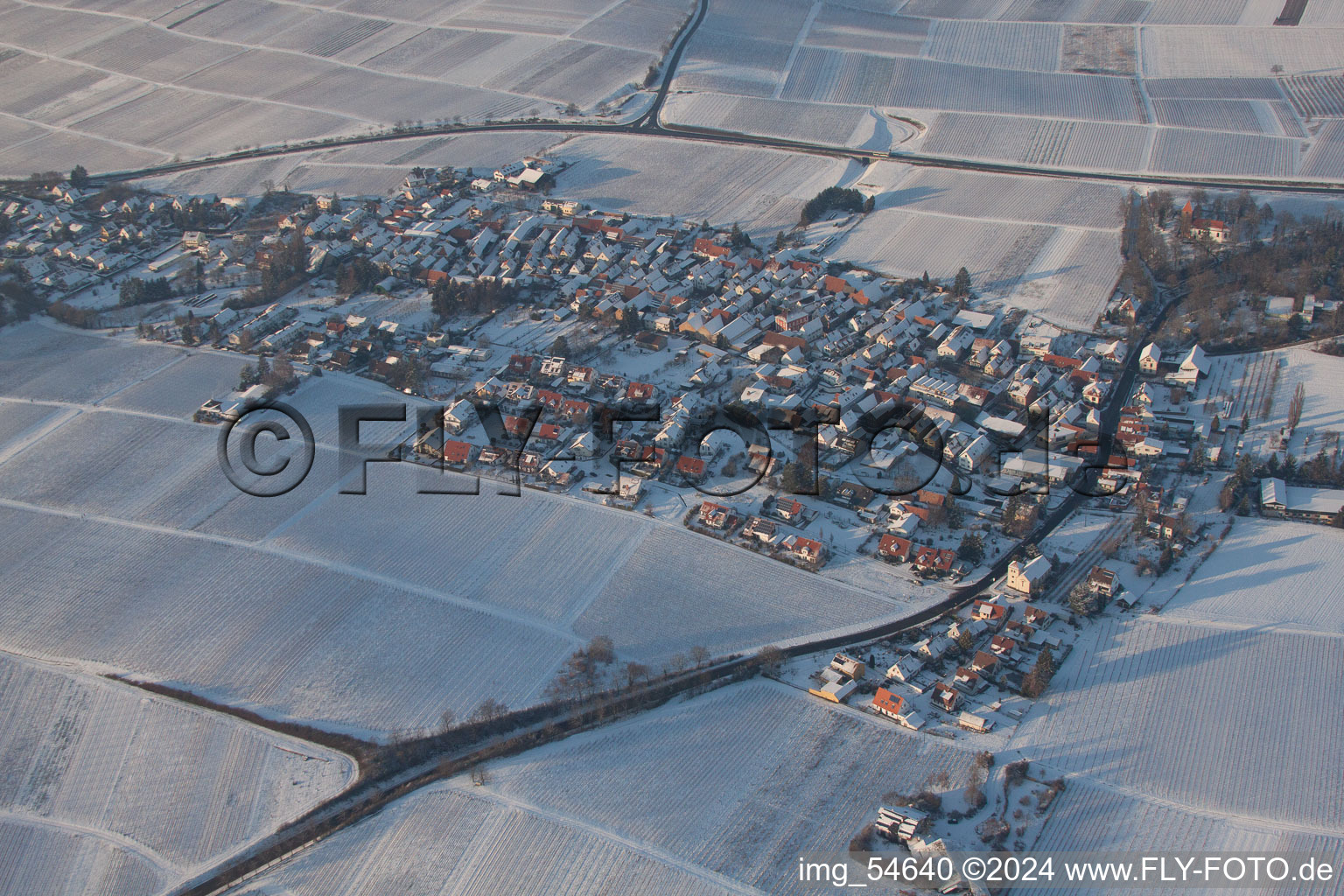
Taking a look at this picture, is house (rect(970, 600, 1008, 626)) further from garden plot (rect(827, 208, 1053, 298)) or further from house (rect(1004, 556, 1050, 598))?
garden plot (rect(827, 208, 1053, 298))

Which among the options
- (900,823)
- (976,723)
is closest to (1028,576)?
(976,723)

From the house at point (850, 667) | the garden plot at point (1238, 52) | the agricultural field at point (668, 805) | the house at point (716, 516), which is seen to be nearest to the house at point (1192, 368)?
the house at point (716, 516)

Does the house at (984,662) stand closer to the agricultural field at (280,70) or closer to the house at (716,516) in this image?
the house at (716,516)

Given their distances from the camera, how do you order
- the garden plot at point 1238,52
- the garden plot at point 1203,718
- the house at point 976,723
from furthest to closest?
the garden plot at point 1238,52 → the house at point 976,723 → the garden plot at point 1203,718

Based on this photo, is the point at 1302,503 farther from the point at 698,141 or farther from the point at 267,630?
the point at 698,141

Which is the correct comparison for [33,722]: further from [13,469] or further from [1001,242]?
[1001,242]

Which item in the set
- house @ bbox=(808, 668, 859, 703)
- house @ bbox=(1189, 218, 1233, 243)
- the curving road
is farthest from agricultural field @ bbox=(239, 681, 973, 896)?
the curving road
